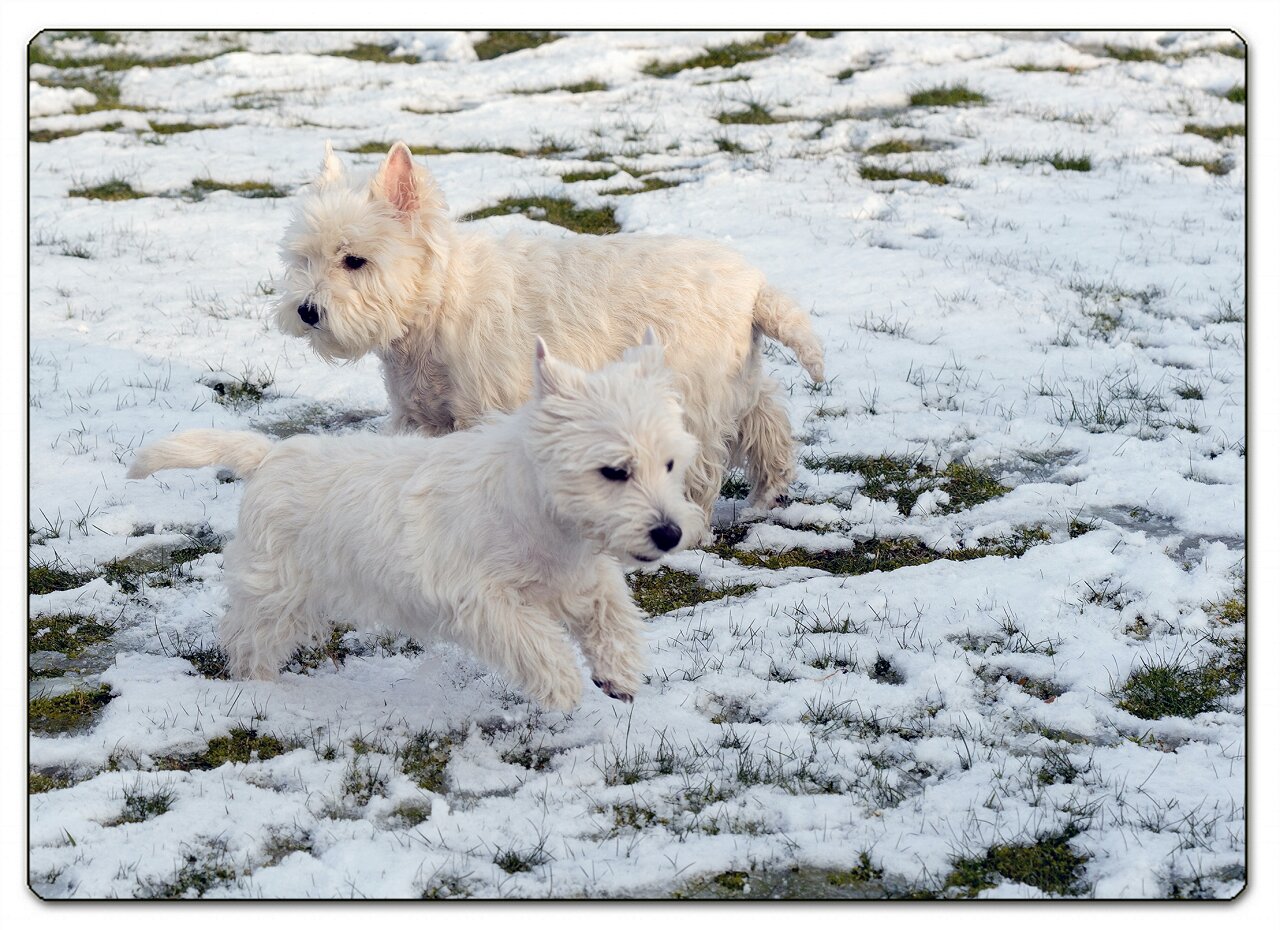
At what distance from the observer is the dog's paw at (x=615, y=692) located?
5.11 m

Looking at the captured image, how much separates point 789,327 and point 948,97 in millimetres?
9006

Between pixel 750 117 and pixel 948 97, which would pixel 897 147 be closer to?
pixel 948 97

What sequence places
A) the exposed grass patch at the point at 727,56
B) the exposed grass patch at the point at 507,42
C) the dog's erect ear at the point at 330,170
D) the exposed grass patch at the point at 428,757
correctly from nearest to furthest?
the exposed grass patch at the point at 428,757 < the dog's erect ear at the point at 330,170 < the exposed grass patch at the point at 727,56 < the exposed grass patch at the point at 507,42

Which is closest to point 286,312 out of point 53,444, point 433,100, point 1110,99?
point 53,444

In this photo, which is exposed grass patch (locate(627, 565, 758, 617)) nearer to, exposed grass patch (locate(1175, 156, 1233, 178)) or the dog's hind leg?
the dog's hind leg

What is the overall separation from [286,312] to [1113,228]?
25.2ft

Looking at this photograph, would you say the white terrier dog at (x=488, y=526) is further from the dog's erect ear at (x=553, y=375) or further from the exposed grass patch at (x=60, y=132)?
the exposed grass patch at (x=60, y=132)

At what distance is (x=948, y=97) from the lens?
14688 mm

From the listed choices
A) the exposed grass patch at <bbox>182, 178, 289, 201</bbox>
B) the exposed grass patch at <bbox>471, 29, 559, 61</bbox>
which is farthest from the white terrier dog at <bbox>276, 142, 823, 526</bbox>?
the exposed grass patch at <bbox>471, 29, 559, 61</bbox>

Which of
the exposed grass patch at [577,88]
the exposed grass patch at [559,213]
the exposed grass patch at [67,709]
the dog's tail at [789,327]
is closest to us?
the exposed grass patch at [67,709]

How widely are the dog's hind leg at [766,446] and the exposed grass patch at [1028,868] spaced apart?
3134mm

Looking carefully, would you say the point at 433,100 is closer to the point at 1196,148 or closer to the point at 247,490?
the point at 1196,148

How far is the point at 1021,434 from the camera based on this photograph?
765cm

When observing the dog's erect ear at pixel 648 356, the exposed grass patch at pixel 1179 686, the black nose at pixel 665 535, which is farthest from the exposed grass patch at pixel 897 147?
the black nose at pixel 665 535
